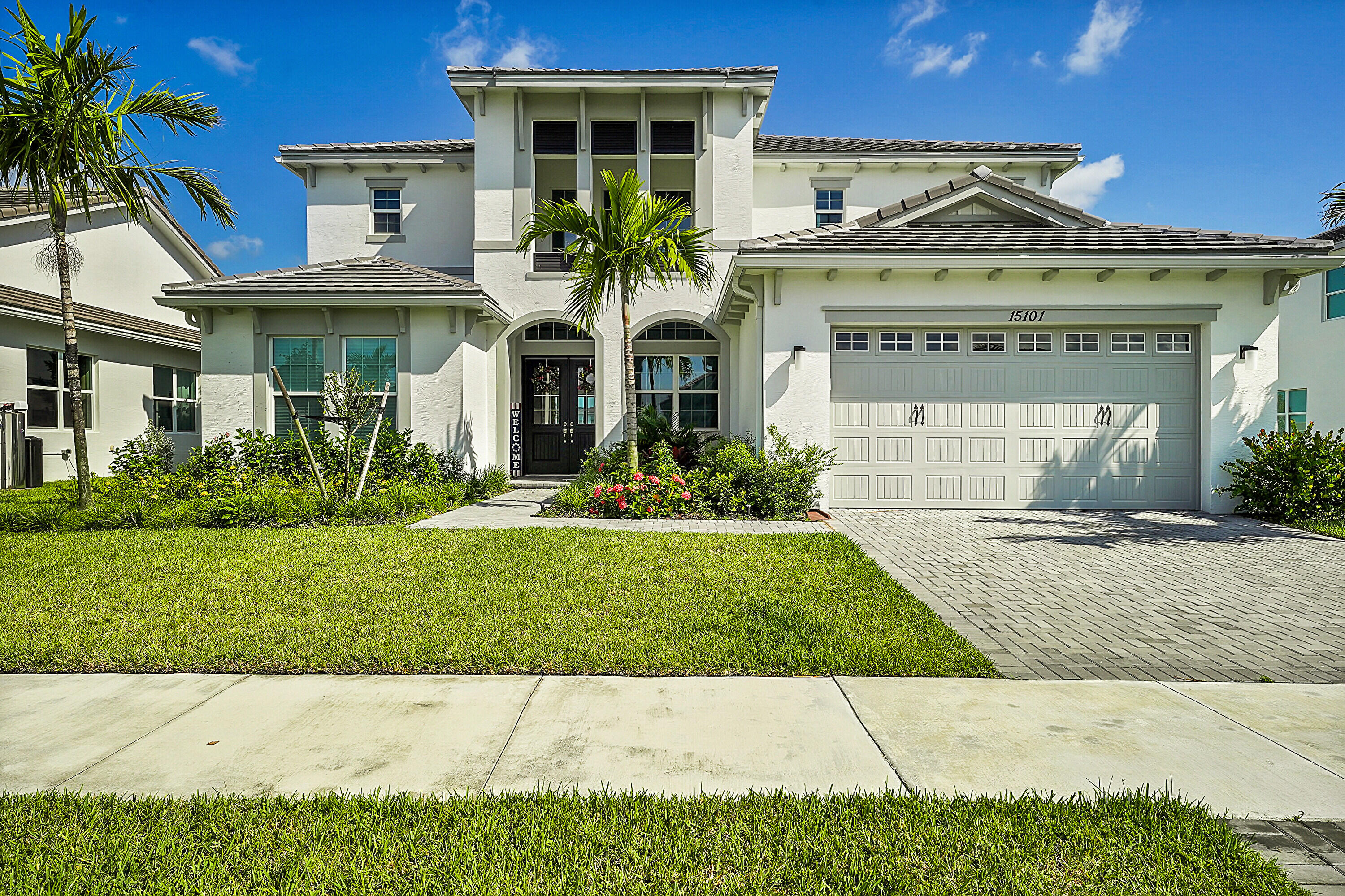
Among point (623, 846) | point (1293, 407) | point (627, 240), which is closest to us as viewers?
point (623, 846)

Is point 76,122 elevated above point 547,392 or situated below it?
above

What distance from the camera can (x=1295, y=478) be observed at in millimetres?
10016

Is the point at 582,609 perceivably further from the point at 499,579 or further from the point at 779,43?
the point at 779,43

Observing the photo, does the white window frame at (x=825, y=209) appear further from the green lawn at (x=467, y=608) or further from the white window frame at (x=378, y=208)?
the green lawn at (x=467, y=608)

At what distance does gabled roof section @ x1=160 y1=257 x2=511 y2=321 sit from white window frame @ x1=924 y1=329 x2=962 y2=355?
749 cm

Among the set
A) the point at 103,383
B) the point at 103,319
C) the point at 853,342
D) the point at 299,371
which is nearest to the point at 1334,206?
the point at 853,342

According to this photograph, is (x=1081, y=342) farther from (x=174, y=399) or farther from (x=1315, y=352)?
(x=174, y=399)

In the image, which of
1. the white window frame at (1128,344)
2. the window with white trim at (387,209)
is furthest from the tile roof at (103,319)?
the white window frame at (1128,344)

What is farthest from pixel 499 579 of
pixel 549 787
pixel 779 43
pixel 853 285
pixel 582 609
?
pixel 779 43

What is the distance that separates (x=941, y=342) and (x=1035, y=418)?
73.0 inches

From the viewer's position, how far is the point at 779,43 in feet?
53.5

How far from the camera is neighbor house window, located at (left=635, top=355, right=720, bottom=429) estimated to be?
16.2m

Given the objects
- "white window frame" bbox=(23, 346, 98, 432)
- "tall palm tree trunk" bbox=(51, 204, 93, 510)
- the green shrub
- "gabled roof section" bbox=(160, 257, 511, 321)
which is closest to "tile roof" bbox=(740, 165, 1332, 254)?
the green shrub

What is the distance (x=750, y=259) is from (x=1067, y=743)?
8.52 m
